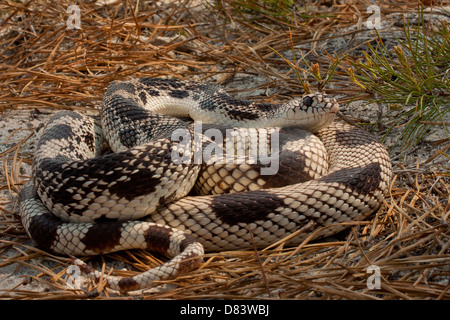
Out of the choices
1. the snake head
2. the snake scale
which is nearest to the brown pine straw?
the snake scale

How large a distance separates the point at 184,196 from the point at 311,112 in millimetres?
1417

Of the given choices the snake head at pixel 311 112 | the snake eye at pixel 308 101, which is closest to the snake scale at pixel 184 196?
the snake head at pixel 311 112

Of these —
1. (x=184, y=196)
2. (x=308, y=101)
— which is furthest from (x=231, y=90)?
(x=184, y=196)

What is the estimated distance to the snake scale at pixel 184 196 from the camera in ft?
10.1

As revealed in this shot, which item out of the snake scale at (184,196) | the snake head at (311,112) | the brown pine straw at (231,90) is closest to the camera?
the brown pine straw at (231,90)

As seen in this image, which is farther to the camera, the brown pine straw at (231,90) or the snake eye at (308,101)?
the snake eye at (308,101)

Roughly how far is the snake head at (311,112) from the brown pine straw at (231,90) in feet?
2.35

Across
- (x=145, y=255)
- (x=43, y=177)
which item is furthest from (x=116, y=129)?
(x=145, y=255)

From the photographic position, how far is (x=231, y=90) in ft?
17.5

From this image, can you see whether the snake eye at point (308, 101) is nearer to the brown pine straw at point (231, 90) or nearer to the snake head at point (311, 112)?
the snake head at point (311, 112)

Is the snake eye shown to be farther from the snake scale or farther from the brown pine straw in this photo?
the brown pine straw

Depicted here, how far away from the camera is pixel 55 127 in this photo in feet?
13.5

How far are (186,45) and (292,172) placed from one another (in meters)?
3.01

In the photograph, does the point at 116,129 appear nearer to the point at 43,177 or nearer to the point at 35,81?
the point at 43,177
